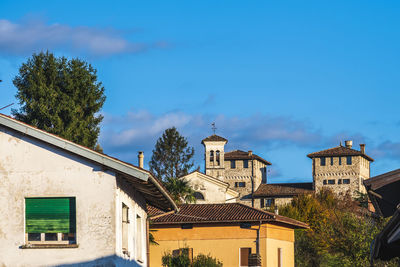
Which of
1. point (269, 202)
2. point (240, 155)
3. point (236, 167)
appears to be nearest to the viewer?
point (269, 202)

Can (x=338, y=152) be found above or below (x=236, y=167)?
above

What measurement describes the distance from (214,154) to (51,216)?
100 meters

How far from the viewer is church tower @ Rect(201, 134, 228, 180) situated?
383 ft

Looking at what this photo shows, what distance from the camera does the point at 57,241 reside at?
16.6 metres

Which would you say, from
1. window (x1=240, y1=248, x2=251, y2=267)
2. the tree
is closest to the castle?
the tree

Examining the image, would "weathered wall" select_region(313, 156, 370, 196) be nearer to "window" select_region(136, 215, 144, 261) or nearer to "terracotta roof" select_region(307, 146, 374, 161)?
"terracotta roof" select_region(307, 146, 374, 161)

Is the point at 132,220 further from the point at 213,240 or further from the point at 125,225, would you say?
the point at 213,240

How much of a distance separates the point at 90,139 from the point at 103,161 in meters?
32.2

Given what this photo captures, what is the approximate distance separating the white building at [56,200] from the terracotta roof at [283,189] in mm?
98439

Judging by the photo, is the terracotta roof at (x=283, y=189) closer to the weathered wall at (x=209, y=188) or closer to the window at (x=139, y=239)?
the weathered wall at (x=209, y=188)

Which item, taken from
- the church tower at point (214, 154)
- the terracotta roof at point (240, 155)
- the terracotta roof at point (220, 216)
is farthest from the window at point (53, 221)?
the terracotta roof at point (240, 155)

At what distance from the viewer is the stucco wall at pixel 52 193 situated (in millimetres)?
16422

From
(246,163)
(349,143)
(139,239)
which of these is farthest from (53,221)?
(349,143)

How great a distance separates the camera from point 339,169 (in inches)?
4756
